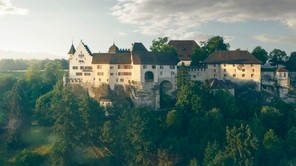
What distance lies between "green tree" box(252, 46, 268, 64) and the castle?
24.7ft

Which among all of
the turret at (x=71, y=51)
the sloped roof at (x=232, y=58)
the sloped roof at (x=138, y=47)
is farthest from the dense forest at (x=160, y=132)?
the turret at (x=71, y=51)

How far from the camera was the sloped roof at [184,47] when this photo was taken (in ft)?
322

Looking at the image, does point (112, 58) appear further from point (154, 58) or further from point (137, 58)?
point (154, 58)

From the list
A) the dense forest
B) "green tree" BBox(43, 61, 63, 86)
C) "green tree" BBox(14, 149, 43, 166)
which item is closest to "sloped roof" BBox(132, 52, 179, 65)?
the dense forest

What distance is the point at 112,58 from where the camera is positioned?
88.4 meters

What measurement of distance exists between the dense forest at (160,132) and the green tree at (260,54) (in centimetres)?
1638

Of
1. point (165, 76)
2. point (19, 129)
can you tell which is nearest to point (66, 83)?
point (19, 129)

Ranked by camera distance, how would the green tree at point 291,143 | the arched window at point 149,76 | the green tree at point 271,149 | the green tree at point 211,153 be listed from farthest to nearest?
the arched window at point 149,76 → the green tree at point 291,143 → the green tree at point 271,149 → the green tree at point 211,153

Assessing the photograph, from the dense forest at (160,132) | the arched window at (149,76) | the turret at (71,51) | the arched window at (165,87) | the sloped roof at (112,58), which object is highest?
the turret at (71,51)

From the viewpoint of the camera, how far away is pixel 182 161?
7044 cm

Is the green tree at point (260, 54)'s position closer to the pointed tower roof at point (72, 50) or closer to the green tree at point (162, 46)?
the green tree at point (162, 46)

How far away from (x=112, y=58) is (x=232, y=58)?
28.9m

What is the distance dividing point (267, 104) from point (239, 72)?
32.3 ft

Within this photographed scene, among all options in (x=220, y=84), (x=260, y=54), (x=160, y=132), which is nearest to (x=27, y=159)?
(x=160, y=132)
